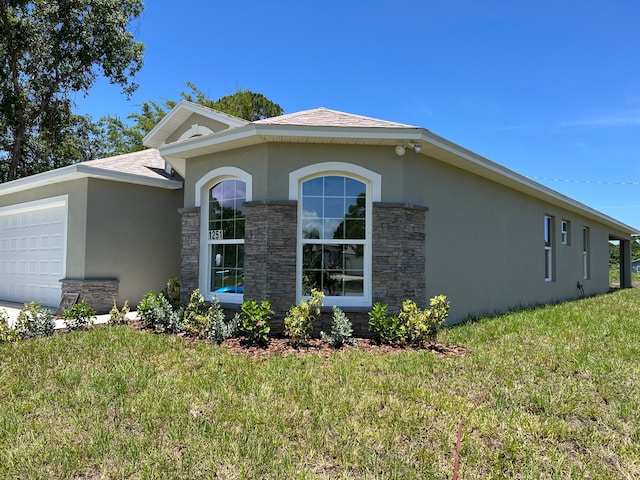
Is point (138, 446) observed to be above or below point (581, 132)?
below

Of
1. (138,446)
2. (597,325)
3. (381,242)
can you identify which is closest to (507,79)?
(597,325)

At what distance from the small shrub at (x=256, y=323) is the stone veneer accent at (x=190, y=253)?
2.32m

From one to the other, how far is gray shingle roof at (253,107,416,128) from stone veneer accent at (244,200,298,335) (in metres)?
1.47

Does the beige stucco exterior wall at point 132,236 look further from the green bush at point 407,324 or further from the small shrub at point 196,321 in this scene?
the green bush at point 407,324

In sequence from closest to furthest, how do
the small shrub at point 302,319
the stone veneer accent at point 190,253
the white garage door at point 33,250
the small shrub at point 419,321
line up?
1. the small shrub at point 302,319
2. the small shrub at point 419,321
3. the stone veneer accent at point 190,253
4. the white garage door at point 33,250

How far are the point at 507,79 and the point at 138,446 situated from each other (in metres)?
15.2

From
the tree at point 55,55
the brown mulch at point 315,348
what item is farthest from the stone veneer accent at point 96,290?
the tree at point 55,55

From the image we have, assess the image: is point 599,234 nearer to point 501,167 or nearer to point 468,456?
point 501,167

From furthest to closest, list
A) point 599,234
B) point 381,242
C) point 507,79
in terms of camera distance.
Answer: point 599,234 → point 507,79 → point 381,242

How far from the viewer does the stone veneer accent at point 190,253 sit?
8672mm

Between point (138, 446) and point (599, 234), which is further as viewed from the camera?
point (599, 234)

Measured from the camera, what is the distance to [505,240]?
36.8 ft

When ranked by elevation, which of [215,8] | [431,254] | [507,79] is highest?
[215,8]

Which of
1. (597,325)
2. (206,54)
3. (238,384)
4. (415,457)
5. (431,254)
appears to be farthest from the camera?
(206,54)
